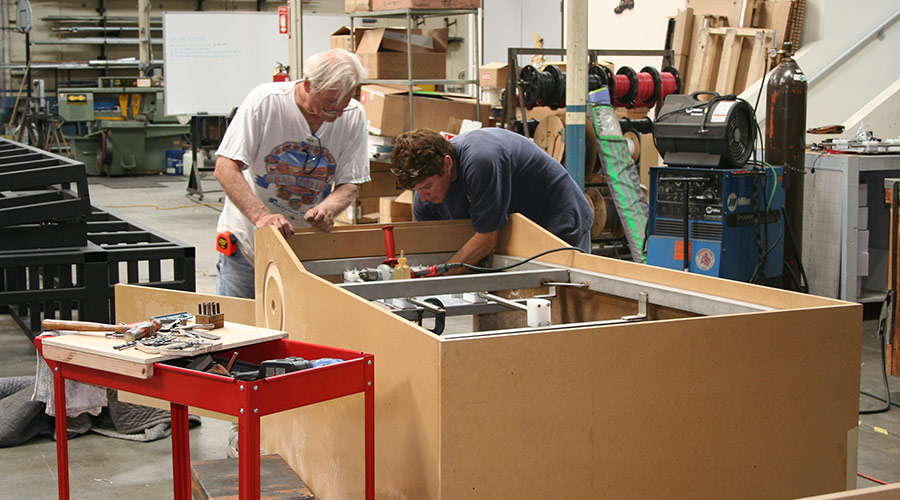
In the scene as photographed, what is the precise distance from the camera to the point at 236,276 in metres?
3.03

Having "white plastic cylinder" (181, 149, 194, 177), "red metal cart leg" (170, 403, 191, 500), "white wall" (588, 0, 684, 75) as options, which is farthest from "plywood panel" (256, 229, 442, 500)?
"white plastic cylinder" (181, 149, 194, 177)

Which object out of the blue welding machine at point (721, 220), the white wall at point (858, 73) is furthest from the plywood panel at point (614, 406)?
the white wall at point (858, 73)

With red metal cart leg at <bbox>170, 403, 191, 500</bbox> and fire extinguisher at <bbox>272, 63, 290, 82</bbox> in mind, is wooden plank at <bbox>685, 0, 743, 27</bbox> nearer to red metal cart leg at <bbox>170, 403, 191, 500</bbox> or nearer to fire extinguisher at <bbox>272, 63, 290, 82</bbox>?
fire extinguisher at <bbox>272, 63, 290, 82</bbox>

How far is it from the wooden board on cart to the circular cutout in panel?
37cm

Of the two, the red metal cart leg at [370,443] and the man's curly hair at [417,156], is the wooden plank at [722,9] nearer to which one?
the man's curly hair at [417,156]

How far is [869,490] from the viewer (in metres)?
1.13

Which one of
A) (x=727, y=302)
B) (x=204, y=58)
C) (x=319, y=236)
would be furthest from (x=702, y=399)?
(x=204, y=58)

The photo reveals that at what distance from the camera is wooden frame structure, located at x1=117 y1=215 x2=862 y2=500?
1.51 m

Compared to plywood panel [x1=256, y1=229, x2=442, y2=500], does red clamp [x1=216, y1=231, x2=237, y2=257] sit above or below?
above

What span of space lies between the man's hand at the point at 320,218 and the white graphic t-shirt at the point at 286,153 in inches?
13.4

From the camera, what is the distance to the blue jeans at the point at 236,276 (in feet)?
9.91

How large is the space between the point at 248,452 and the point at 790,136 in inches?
161

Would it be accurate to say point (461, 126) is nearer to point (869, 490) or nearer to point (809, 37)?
point (809, 37)

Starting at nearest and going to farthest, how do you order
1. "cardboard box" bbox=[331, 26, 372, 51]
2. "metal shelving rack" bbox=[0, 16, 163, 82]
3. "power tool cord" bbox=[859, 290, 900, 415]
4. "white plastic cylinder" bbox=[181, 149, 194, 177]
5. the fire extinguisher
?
"power tool cord" bbox=[859, 290, 900, 415] < "cardboard box" bbox=[331, 26, 372, 51] < the fire extinguisher < "white plastic cylinder" bbox=[181, 149, 194, 177] < "metal shelving rack" bbox=[0, 16, 163, 82]
